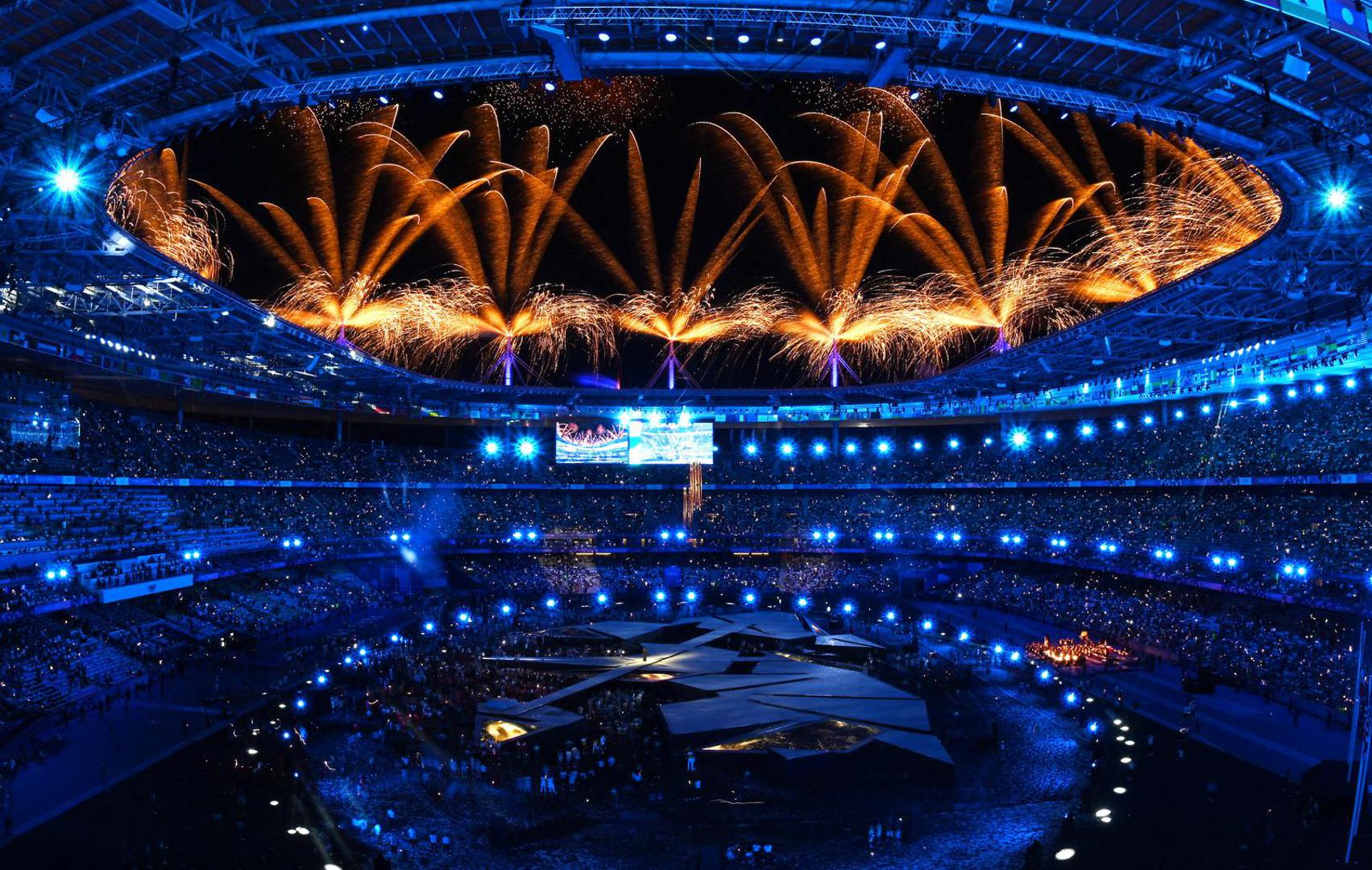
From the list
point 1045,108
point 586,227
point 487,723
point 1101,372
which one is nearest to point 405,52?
point 1045,108

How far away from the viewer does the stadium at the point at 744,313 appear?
16.1m

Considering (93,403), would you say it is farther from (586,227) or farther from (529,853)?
(529,853)

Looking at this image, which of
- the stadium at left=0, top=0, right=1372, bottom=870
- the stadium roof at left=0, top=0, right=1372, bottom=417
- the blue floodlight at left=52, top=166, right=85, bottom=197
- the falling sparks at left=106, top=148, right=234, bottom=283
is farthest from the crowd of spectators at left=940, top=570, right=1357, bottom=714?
the falling sparks at left=106, top=148, right=234, bottom=283

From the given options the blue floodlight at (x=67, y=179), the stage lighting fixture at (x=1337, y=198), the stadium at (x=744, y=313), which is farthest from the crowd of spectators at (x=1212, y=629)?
the blue floodlight at (x=67, y=179)

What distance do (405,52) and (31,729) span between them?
816 inches

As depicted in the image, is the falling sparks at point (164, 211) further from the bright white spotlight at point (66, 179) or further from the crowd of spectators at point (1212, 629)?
the crowd of spectators at point (1212, 629)

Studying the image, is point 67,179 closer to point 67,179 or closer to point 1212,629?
point 67,179

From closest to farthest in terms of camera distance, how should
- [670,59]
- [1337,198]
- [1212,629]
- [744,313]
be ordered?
1. [670,59]
2. [1337,198]
3. [1212,629]
4. [744,313]

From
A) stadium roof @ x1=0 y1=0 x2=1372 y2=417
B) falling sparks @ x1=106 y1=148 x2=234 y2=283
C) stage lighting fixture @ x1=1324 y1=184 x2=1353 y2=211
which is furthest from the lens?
falling sparks @ x1=106 y1=148 x2=234 y2=283

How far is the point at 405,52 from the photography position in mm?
16484

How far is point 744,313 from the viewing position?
4997cm

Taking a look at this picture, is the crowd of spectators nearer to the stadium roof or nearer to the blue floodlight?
the stadium roof

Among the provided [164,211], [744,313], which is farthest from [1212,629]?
[164,211]

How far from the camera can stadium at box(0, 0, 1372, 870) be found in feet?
52.7
